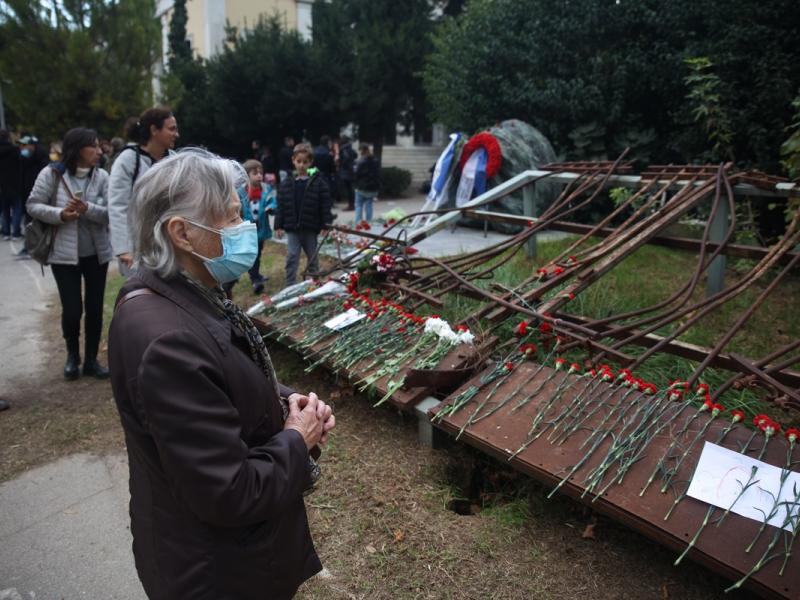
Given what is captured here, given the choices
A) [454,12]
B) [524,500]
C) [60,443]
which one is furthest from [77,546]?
[454,12]

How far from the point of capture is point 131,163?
13.9 ft

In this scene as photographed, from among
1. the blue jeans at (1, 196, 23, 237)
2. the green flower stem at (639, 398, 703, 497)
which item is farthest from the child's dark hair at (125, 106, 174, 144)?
the blue jeans at (1, 196, 23, 237)

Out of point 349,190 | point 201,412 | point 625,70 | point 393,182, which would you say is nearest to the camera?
point 201,412

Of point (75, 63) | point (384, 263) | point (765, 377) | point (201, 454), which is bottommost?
point (765, 377)

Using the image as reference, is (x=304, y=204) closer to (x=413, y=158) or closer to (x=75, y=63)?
(x=75, y=63)

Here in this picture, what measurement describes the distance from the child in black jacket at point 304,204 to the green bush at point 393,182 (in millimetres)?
12983

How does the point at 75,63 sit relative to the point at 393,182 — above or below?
above

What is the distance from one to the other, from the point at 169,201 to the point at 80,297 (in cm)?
383

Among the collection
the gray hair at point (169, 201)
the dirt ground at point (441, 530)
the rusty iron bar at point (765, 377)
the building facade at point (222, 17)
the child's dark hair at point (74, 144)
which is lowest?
the dirt ground at point (441, 530)

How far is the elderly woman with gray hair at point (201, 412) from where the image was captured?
1.36 m

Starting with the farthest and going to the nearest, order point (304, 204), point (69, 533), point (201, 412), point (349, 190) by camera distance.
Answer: point (349, 190), point (304, 204), point (69, 533), point (201, 412)

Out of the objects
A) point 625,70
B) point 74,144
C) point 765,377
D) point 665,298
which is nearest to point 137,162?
point 74,144

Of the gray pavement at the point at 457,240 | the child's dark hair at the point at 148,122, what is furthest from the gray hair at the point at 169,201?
the gray pavement at the point at 457,240

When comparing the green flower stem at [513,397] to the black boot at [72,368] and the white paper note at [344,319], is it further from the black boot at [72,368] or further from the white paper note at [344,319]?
the black boot at [72,368]
